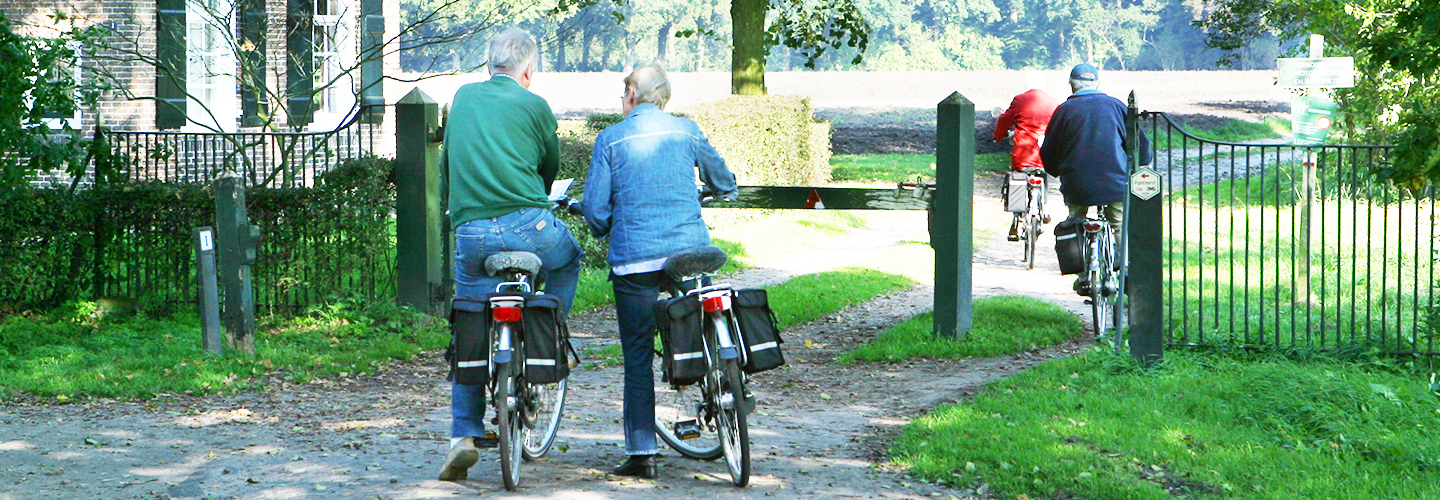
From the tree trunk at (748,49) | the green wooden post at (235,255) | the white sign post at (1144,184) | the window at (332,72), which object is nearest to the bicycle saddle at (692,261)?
the white sign post at (1144,184)

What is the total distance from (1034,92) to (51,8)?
10526mm

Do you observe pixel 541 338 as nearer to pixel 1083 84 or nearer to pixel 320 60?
pixel 1083 84

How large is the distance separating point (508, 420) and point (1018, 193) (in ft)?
26.3

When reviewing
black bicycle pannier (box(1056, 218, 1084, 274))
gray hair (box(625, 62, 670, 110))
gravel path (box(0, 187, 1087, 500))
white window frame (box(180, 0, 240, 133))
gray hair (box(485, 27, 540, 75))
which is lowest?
gravel path (box(0, 187, 1087, 500))

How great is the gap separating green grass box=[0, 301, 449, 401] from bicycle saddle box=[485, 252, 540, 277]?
2.92 m

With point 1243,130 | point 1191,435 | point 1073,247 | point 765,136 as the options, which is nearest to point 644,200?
Answer: point 1191,435

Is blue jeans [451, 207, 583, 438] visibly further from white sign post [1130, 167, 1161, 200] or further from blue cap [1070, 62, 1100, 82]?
blue cap [1070, 62, 1100, 82]

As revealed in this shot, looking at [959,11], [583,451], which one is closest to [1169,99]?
[583,451]

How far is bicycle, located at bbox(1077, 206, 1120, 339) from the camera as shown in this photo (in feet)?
28.6

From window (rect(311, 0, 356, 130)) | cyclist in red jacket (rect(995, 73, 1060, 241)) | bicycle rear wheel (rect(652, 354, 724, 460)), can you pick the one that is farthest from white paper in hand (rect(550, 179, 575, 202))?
window (rect(311, 0, 356, 130))

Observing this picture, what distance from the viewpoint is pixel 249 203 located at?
900cm

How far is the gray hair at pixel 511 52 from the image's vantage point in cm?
539

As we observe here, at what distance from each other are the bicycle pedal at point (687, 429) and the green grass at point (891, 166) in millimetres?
18052

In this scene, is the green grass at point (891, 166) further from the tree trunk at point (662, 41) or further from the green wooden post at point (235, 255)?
the tree trunk at point (662, 41)
